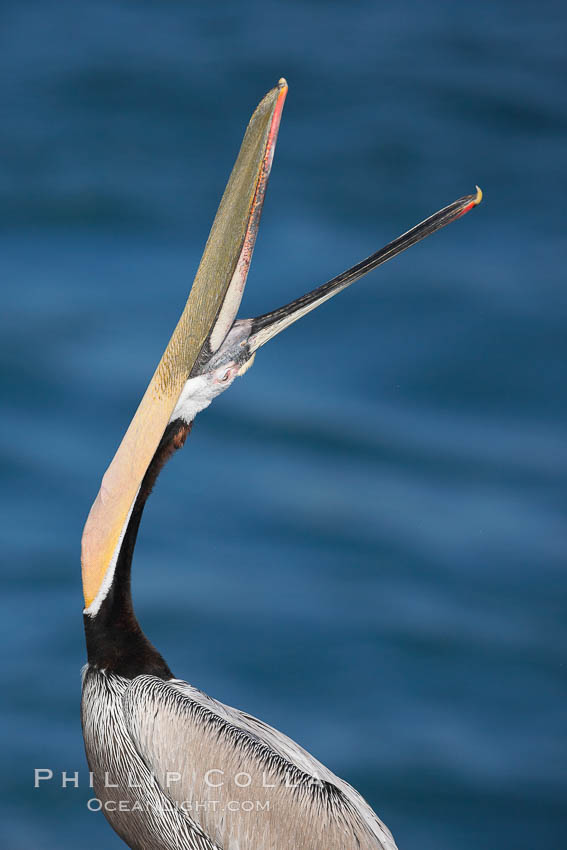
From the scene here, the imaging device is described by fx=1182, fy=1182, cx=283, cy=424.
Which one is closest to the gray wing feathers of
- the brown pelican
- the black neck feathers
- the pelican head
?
the brown pelican

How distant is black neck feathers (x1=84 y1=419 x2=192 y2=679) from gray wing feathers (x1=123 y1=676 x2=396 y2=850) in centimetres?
11

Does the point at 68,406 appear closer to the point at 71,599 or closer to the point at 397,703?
the point at 71,599

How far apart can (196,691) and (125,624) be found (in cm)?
20

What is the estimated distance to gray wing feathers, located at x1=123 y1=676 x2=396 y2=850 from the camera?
2.29 meters

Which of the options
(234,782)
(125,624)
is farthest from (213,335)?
(234,782)

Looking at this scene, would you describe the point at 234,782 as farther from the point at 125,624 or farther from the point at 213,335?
the point at 213,335

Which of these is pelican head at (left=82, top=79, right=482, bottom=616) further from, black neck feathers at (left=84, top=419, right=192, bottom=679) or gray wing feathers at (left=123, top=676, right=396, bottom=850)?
gray wing feathers at (left=123, top=676, right=396, bottom=850)

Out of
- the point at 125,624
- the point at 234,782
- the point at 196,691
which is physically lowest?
the point at 234,782

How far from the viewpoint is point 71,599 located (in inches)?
154

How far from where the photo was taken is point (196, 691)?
2.43 meters

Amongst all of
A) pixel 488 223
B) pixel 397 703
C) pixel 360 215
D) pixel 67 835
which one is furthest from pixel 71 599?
pixel 488 223

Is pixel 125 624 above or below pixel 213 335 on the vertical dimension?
below

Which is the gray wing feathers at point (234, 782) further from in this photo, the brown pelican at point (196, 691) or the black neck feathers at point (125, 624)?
the black neck feathers at point (125, 624)

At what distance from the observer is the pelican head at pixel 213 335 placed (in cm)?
233
